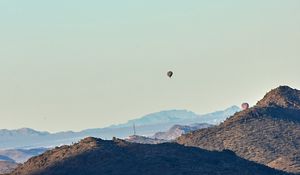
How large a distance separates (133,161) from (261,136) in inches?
2216

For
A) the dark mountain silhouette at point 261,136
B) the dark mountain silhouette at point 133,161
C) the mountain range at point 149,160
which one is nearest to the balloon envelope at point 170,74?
the dark mountain silhouette at point 261,136

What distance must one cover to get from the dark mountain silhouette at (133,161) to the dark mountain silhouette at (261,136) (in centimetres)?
2641

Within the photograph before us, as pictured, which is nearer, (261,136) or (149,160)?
(149,160)

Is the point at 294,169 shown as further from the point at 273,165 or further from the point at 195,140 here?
the point at 195,140

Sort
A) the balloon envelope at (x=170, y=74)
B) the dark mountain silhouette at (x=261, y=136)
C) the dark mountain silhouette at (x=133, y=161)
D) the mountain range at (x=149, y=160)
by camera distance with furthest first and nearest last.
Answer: the dark mountain silhouette at (x=261, y=136)
the balloon envelope at (x=170, y=74)
the mountain range at (x=149, y=160)
the dark mountain silhouette at (x=133, y=161)

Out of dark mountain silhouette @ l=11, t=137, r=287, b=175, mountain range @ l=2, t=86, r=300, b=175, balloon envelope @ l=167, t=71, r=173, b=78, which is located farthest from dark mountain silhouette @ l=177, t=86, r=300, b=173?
dark mountain silhouette @ l=11, t=137, r=287, b=175

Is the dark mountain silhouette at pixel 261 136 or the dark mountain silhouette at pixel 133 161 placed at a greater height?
the dark mountain silhouette at pixel 261 136

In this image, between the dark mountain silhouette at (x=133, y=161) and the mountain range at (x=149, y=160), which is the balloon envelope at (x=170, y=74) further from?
the dark mountain silhouette at (x=133, y=161)

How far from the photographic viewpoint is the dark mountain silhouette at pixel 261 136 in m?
159

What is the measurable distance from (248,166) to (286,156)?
35101 millimetres

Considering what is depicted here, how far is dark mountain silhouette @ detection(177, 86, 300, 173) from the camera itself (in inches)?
6275

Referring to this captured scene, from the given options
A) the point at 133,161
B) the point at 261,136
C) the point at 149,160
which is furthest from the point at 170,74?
the point at 133,161

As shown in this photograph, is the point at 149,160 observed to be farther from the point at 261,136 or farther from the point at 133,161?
the point at 261,136

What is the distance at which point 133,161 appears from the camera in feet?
389
